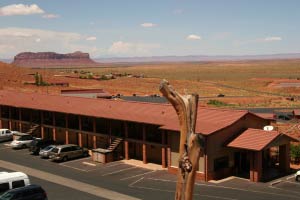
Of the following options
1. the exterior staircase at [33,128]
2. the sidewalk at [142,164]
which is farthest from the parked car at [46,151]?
the exterior staircase at [33,128]

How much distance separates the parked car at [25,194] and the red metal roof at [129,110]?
1290 cm

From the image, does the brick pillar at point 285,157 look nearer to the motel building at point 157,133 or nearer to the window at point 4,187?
the motel building at point 157,133

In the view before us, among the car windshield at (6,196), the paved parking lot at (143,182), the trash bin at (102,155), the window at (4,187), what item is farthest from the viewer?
the trash bin at (102,155)

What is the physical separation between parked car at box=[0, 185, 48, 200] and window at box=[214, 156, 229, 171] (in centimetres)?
1407

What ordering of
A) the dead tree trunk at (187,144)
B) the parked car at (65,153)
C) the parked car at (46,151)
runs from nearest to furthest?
the dead tree trunk at (187,144) < the parked car at (65,153) < the parked car at (46,151)

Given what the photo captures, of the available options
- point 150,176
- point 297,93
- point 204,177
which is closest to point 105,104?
point 150,176

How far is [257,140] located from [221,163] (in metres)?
3.41

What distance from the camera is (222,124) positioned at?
113ft

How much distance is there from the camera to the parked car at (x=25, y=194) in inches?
974

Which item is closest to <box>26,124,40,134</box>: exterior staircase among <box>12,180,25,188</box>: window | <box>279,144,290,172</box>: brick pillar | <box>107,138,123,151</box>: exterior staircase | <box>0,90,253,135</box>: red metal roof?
<box>0,90,253,135</box>: red metal roof

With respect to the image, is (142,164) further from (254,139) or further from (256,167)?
(256,167)

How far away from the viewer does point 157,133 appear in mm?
38844

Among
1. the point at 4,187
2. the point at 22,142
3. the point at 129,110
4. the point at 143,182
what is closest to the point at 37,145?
the point at 22,142

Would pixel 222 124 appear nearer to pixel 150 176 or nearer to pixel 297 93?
pixel 150 176
